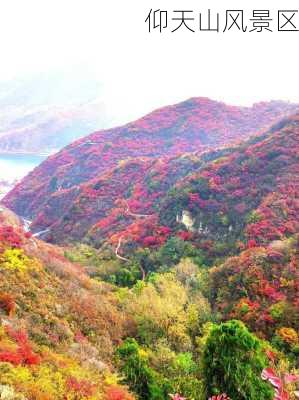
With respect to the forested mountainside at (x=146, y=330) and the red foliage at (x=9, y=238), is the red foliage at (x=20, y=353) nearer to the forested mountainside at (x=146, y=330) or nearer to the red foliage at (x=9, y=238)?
the forested mountainside at (x=146, y=330)

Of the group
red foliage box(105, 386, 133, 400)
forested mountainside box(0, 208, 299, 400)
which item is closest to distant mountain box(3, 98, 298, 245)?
forested mountainside box(0, 208, 299, 400)

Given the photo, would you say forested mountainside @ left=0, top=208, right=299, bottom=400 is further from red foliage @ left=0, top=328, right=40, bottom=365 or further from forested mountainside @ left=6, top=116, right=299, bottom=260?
forested mountainside @ left=6, top=116, right=299, bottom=260

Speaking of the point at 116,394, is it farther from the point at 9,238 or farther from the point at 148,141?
the point at 148,141

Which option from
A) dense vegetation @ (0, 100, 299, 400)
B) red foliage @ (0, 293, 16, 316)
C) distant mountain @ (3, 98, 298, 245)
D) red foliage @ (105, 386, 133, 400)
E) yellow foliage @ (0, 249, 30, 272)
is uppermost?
red foliage @ (0, 293, 16, 316)

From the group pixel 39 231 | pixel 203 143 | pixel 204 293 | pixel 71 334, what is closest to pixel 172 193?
pixel 204 293

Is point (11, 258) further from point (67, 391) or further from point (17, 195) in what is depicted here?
point (17, 195)

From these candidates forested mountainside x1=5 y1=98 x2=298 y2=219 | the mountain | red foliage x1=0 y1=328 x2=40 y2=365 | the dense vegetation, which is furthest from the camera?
forested mountainside x1=5 y1=98 x2=298 y2=219

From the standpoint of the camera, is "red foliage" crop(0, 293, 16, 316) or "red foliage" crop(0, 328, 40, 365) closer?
"red foliage" crop(0, 328, 40, 365)
